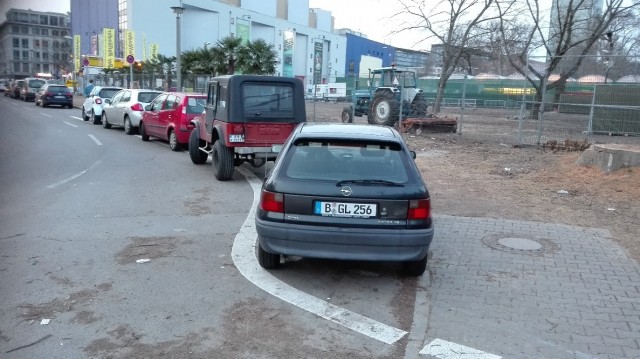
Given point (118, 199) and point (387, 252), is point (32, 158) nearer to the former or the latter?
point (118, 199)

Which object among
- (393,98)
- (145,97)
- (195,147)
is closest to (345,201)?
(195,147)

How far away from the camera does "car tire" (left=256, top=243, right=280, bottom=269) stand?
5.32m

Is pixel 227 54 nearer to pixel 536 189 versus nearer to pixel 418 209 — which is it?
pixel 536 189

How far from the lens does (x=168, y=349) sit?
377 cm

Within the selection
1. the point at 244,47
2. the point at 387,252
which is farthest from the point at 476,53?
the point at 387,252

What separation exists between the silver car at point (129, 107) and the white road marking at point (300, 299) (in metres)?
13.1

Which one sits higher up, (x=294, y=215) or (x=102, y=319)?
(x=294, y=215)

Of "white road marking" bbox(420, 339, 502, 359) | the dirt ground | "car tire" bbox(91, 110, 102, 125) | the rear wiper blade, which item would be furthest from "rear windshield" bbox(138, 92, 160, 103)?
"white road marking" bbox(420, 339, 502, 359)

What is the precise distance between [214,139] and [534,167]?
736 cm

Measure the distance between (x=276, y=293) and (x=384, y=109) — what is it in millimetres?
17418

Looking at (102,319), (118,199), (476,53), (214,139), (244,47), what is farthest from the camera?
(476,53)

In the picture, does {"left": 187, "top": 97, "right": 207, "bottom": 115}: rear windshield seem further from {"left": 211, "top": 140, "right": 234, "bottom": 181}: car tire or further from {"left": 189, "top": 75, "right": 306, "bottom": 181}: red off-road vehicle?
{"left": 211, "top": 140, "right": 234, "bottom": 181}: car tire

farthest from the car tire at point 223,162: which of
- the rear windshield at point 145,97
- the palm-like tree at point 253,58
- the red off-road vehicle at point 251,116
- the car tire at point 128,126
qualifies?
the palm-like tree at point 253,58

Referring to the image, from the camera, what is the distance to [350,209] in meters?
4.73
